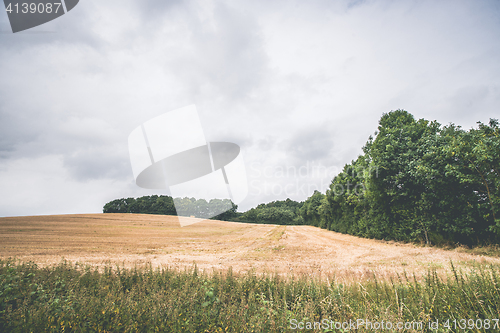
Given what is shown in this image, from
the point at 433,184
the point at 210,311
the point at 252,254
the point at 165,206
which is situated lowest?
→ the point at 252,254

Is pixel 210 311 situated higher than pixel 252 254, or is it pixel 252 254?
pixel 210 311

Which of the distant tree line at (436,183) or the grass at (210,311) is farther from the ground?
the distant tree line at (436,183)

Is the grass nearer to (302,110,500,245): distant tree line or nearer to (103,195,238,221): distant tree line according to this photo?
(302,110,500,245): distant tree line

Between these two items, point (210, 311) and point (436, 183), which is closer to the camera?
point (210, 311)

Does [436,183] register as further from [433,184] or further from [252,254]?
[252,254]

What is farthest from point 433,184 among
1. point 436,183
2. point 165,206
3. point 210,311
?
point 165,206

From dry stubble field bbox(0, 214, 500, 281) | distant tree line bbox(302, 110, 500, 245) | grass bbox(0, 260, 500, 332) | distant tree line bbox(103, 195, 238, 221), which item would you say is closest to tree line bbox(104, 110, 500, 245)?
distant tree line bbox(302, 110, 500, 245)

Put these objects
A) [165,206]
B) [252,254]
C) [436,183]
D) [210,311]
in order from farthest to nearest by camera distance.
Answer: [165,206]
[252,254]
[436,183]
[210,311]

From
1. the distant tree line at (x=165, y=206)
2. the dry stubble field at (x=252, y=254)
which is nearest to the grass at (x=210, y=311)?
the dry stubble field at (x=252, y=254)

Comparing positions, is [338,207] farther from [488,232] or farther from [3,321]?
[3,321]

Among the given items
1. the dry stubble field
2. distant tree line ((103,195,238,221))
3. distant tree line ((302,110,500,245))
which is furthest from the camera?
distant tree line ((103,195,238,221))

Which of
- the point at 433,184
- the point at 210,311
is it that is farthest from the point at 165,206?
the point at 210,311

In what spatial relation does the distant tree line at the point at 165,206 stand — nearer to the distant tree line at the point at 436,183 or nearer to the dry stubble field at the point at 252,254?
the dry stubble field at the point at 252,254

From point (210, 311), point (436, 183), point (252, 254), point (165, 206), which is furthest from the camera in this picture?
point (165, 206)
